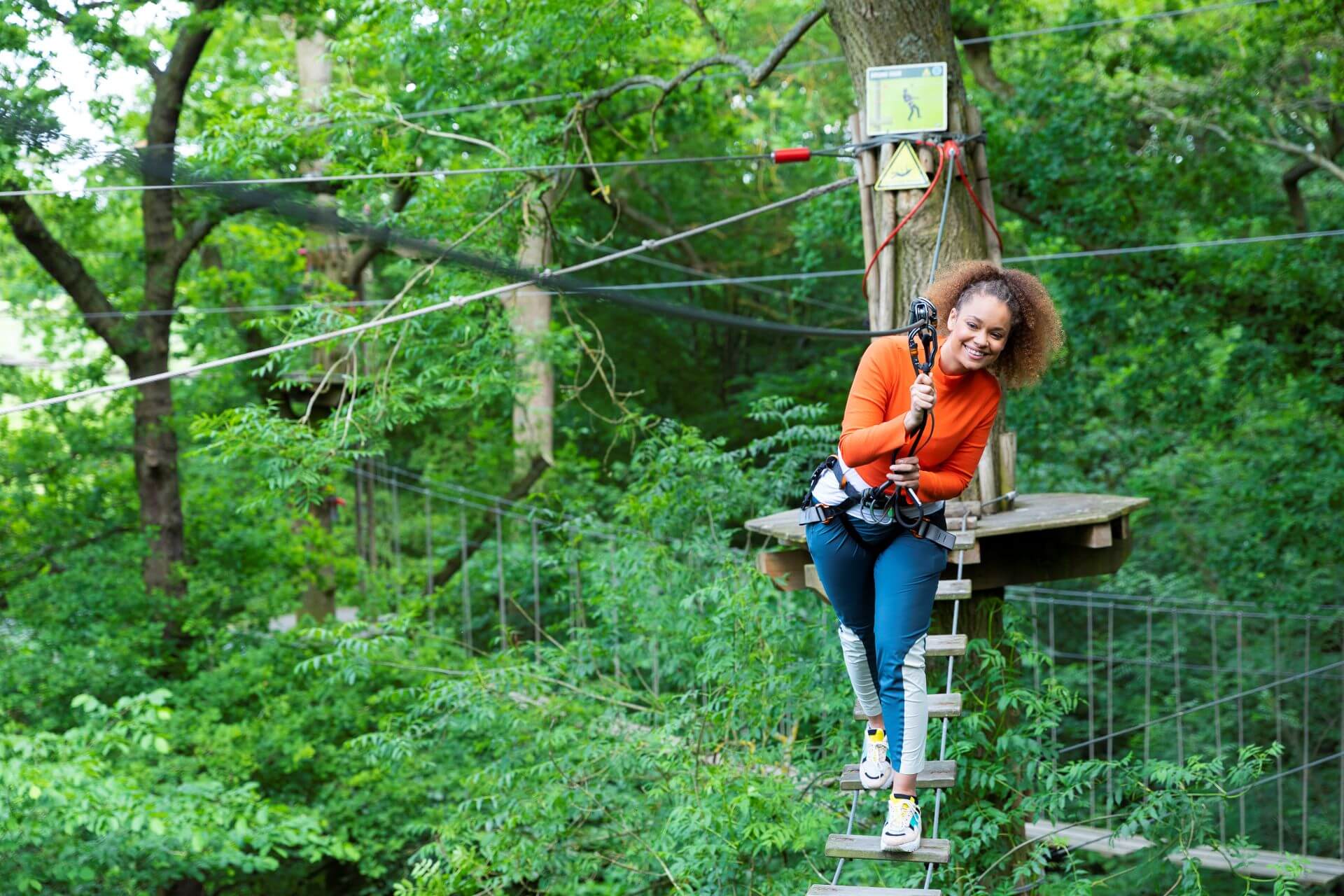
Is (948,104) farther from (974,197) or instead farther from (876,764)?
(876,764)

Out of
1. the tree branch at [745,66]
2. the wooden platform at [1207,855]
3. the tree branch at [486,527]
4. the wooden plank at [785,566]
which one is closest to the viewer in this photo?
the wooden plank at [785,566]

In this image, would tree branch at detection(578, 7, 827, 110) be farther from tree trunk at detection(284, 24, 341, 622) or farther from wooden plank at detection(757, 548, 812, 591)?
tree trunk at detection(284, 24, 341, 622)

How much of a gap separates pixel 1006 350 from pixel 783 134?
7523mm

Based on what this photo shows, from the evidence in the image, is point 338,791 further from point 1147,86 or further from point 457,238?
point 1147,86

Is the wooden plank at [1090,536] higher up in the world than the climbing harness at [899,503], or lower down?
lower down

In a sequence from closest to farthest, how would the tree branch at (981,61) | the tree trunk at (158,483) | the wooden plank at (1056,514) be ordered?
the wooden plank at (1056,514) < the tree branch at (981,61) < the tree trunk at (158,483)

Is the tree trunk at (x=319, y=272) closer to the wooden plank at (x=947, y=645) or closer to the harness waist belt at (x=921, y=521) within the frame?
the wooden plank at (x=947, y=645)

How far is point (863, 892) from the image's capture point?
2.49 metres

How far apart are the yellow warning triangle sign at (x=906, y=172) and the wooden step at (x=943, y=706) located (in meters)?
1.54

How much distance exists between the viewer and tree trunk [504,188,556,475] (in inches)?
270

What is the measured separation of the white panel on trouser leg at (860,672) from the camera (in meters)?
2.61

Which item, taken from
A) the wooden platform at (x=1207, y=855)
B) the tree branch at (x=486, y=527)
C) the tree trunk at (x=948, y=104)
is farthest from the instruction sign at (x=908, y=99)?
the tree branch at (x=486, y=527)

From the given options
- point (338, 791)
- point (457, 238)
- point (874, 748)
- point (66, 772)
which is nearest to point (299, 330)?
point (457, 238)

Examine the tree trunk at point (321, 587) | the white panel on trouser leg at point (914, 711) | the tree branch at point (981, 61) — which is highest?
the tree branch at point (981, 61)
